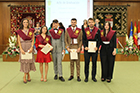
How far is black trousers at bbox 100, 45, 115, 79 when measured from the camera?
290cm

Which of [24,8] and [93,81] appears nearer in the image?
[93,81]

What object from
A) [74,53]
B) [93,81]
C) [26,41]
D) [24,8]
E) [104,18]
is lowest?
[93,81]

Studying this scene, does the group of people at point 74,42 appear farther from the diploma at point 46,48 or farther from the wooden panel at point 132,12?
the wooden panel at point 132,12

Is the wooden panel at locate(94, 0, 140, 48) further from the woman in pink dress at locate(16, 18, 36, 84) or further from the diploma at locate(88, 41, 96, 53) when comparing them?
the woman in pink dress at locate(16, 18, 36, 84)

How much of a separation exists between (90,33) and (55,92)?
4.38ft

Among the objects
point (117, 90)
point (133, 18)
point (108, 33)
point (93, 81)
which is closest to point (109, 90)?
point (117, 90)

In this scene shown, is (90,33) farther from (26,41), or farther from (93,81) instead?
(26,41)

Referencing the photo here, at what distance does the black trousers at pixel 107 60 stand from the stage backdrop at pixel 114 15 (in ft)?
14.5

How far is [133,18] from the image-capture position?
285 inches

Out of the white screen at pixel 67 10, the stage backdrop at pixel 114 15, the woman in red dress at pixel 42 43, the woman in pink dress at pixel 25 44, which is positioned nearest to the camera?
the woman in pink dress at pixel 25 44

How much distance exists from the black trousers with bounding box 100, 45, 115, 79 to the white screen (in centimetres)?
417

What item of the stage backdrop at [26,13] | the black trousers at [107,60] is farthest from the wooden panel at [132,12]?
the black trousers at [107,60]

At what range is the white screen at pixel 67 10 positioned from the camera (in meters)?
6.94

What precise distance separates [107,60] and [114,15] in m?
4.88
